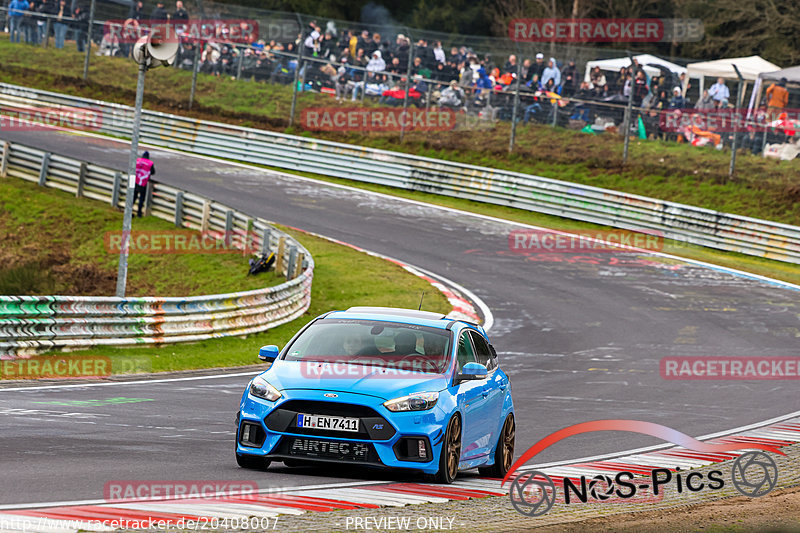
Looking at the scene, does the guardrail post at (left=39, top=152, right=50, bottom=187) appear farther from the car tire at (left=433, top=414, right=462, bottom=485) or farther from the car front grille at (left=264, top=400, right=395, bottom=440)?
the car tire at (left=433, top=414, right=462, bottom=485)

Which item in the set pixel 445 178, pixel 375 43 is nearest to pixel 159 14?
pixel 375 43

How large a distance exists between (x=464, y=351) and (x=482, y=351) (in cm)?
55

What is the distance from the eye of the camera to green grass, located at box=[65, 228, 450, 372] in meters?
17.5

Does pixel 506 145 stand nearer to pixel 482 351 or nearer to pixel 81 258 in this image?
pixel 81 258

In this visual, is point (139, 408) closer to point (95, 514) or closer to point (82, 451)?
point (82, 451)

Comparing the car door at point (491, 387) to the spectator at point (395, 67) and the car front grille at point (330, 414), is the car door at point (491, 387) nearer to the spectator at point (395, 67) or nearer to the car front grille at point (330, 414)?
the car front grille at point (330, 414)

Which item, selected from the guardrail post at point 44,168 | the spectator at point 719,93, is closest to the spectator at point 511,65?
the spectator at point 719,93

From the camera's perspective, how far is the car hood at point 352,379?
875cm

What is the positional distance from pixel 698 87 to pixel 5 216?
19692 millimetres

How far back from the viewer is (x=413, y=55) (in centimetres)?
3522

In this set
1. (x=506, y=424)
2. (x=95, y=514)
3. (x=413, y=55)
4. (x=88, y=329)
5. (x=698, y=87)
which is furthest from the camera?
(x=413, y=55)

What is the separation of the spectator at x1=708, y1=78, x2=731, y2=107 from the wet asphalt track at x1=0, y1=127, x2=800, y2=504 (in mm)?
5952

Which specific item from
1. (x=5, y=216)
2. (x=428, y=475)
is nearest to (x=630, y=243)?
(x=5, y=216)

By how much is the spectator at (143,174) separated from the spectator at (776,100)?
16.7 meters
